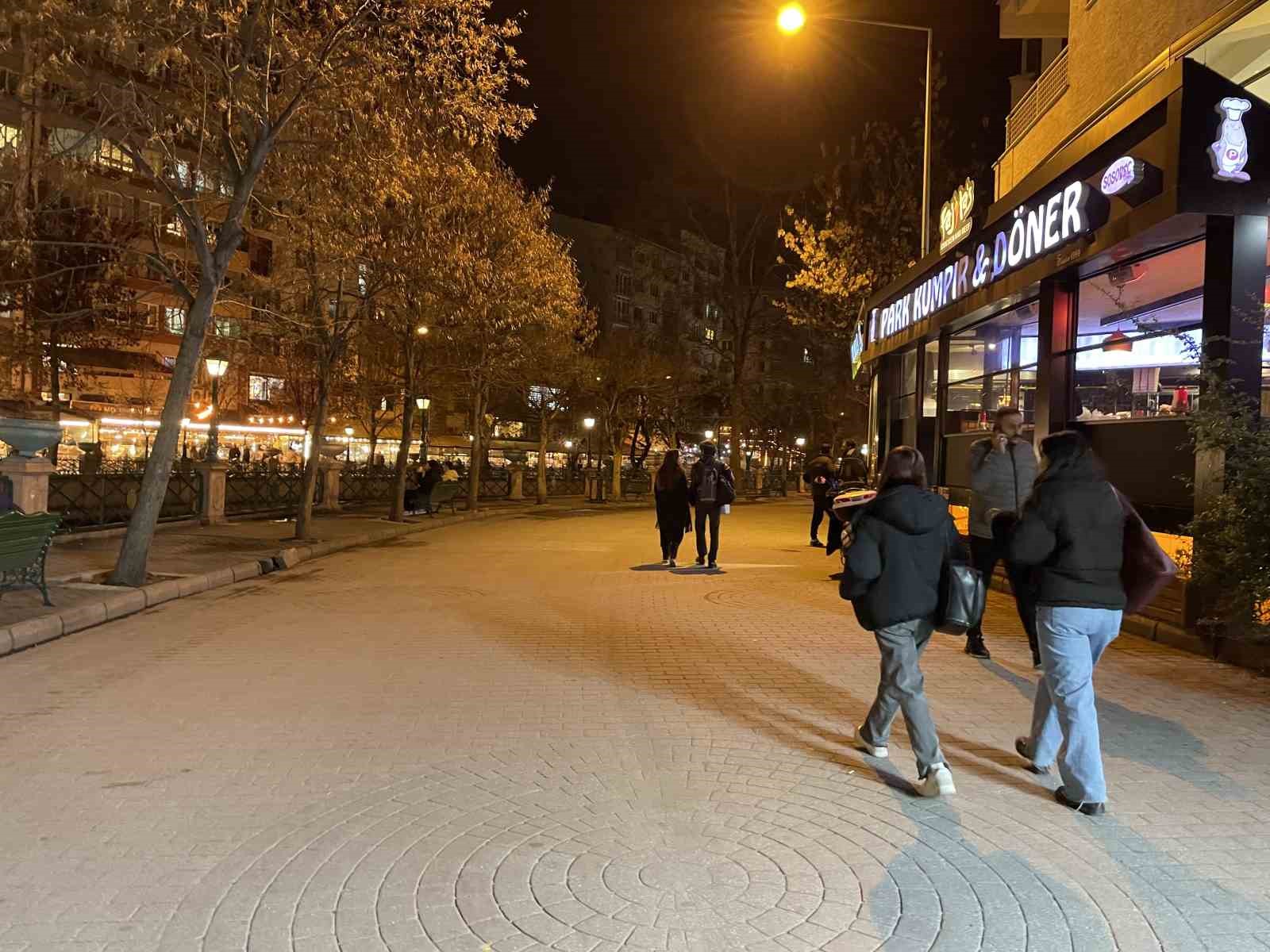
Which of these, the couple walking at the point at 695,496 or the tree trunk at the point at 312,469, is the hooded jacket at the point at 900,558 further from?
the tree trunk at the point at 312,469

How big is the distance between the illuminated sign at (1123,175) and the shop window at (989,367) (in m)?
3.28

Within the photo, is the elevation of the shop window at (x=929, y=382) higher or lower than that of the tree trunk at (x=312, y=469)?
higher

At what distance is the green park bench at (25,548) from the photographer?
28.7 ft

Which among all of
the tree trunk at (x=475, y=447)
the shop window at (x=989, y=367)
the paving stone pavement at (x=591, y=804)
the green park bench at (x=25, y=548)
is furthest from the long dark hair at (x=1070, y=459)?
the tree trunk at (x=475, y=447)

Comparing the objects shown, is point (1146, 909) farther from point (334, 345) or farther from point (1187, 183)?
point (334, 345)

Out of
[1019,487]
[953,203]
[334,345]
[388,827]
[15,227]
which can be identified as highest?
[953,203]

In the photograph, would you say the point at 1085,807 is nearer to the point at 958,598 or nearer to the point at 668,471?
the point at 958,598

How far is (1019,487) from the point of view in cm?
778

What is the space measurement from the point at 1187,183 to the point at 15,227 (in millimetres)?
14978

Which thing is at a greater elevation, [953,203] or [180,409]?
[953,203]

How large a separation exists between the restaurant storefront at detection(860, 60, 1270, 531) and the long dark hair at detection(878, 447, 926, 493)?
4.14 meters

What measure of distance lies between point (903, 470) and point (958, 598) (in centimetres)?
69

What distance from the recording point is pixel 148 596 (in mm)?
10891

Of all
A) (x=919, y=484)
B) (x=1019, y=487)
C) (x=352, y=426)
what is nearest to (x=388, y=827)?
(x=919, y=484)
